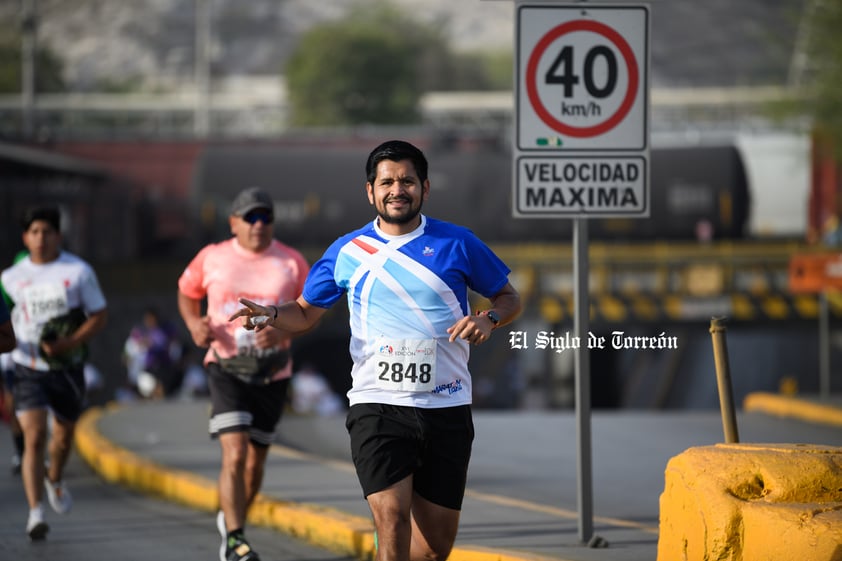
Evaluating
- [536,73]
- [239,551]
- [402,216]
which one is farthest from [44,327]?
[402,216]

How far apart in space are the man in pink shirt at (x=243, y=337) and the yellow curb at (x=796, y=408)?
9.79 m

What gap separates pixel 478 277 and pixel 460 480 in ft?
2.53

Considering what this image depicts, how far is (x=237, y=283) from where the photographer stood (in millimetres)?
7980

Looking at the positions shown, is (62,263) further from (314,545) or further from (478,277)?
(478,277)

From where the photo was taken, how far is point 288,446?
47.4 ft

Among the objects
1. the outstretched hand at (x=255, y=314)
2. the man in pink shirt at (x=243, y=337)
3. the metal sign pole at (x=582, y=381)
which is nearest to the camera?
the outstretched hand at (x=255, y=314)

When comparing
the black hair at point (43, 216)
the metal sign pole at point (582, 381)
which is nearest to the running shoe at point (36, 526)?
the black hair at point (43, 216)

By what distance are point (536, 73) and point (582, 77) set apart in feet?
0.74

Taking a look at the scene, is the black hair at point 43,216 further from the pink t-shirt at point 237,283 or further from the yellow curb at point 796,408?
the yellow curb at point 796,408

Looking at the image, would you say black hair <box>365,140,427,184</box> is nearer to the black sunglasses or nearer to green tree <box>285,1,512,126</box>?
the black sunglasses

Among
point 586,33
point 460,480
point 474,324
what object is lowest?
point 460,480

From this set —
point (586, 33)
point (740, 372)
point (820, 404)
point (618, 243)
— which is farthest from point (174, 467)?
point (740, 372)

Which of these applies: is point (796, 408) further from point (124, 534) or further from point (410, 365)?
point (410, 365)

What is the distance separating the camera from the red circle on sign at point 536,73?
7164 millimetres
